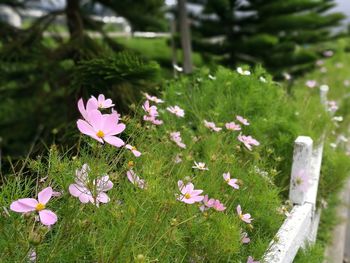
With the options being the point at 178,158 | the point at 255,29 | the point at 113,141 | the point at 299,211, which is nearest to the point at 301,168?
the point at 299,211

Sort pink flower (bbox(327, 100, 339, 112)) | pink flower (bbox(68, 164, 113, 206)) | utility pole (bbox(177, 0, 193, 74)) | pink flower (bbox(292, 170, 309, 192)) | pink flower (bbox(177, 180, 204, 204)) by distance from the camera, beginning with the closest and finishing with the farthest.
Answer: pink flower (bbox(68, 164, 113, 206))
pink flower (bbox(177, 180, 204, 204))
pink flower (bbox(292, 170, 309, 192))
pink flower (bbox(327, 100, 339, 112))
utility pole (bbox(177, 0, 193, 74))

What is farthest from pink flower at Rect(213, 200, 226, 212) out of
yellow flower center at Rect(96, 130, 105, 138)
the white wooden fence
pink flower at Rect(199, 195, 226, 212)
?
yellow flower center at Rect(96, 130, 105, 138)

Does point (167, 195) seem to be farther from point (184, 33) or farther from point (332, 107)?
point (184, 33)

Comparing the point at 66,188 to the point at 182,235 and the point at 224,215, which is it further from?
the point at 224,215

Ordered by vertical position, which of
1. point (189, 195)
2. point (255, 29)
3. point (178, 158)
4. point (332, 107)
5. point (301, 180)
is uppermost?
point (189, 195)

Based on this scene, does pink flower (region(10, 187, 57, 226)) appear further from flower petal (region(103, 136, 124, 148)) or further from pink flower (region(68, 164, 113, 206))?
flower petal (region(103, 136, 124, 148))

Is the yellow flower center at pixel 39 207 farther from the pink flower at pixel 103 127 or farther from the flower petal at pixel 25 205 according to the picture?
the pink flower at pixel 103 127
